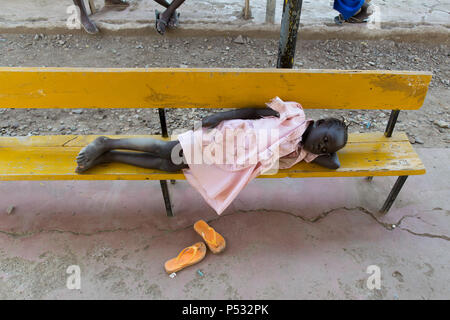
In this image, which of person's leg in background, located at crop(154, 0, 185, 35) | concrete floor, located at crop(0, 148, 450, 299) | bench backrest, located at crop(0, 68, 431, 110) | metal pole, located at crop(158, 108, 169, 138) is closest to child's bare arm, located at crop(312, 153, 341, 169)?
bench backrest, located at crop(0, 68, 431, 110)

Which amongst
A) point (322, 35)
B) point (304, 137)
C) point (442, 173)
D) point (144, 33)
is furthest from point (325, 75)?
point (144, 33)

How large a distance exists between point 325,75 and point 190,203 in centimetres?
128

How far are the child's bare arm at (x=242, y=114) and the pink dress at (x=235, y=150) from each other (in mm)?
38

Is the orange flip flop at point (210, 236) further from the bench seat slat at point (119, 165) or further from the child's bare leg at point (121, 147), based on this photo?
the child's bare leg at point (121, 147)

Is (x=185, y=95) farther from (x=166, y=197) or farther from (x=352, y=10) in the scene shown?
(x=352, y=10)

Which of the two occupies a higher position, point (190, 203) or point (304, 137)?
point (304, 137)

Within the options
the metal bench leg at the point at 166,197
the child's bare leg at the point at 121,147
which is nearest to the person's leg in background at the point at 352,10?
the child's bare leg at the point at 121,147

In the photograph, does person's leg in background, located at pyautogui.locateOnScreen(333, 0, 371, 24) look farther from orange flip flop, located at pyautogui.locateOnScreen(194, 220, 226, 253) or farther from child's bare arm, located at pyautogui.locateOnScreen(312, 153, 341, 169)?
orange flip flop, located at pyautogui.locateOnScreen(194, 220, 226, 253)

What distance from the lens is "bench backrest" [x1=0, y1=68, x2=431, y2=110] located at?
1.93 metres

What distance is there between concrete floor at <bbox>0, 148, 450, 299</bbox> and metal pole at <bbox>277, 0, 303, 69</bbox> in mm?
954

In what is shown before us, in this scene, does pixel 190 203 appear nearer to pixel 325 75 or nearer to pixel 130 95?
pixel 130 95
